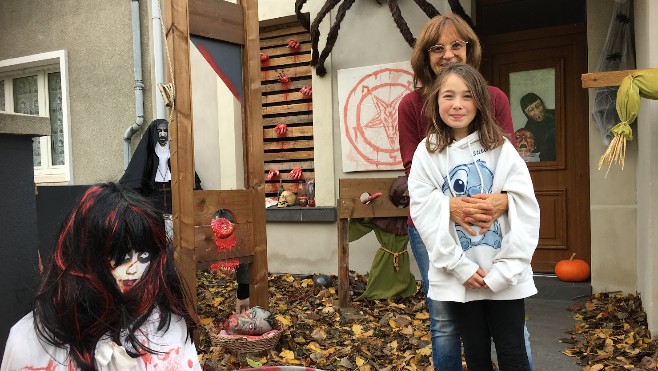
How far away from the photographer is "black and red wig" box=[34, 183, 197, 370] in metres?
1.37

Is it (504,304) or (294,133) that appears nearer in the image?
(504,304)

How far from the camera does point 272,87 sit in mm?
7277

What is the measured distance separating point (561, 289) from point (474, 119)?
3.73m

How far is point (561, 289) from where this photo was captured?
213 inches

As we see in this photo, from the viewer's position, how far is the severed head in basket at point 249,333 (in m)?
3.69

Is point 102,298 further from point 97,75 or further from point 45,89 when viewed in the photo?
point 45,89

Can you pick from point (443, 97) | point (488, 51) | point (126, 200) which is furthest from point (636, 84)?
point (126, 200)

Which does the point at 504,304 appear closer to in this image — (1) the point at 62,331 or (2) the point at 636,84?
(1) the point at 62,331

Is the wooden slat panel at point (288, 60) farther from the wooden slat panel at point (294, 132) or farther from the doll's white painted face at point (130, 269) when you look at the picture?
the doll's white painted face at point (130, 269)

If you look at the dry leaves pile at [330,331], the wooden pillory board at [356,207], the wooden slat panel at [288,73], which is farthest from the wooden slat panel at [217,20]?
the wooden slat panel at [288,73]

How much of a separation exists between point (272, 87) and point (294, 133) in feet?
2.21

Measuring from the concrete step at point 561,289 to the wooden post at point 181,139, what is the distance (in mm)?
3386

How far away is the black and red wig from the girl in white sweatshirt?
1.10 metres

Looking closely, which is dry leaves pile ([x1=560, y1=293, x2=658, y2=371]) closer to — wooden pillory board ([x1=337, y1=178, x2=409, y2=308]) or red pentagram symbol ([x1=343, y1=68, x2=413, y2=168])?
wooden pillory board ([x1=337, y1=178, x2=409, y2=308])
